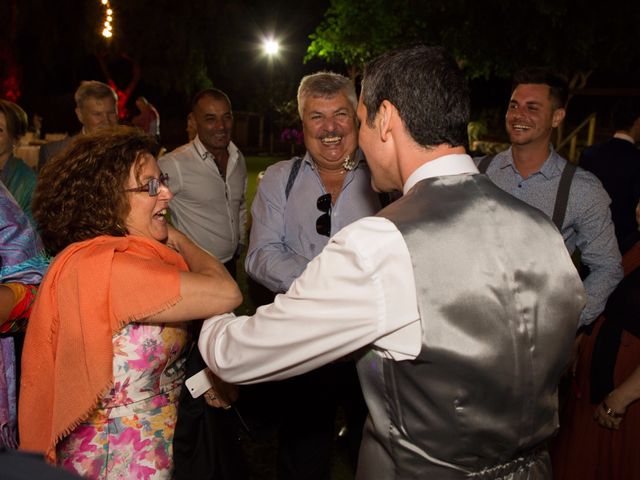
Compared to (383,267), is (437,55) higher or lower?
higher

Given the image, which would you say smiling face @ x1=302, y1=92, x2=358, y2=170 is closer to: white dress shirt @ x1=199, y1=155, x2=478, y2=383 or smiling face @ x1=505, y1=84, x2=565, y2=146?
smiling face @ x1=505, y1=84, x2=565, y2=146

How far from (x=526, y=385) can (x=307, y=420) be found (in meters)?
1.69

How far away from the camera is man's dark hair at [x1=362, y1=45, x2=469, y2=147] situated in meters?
1.58

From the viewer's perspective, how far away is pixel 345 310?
1453mm

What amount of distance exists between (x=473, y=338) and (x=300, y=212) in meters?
1.70

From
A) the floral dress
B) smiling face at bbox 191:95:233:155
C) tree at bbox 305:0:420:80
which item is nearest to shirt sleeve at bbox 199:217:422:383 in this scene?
the floral dress

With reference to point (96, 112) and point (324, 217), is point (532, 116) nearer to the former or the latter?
point (324, 217)

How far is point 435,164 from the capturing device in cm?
160

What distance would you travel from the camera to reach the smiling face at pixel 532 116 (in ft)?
10.6

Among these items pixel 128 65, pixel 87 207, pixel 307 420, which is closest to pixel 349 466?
pixel 307 420

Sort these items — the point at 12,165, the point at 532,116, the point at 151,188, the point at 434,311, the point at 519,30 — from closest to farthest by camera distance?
the point at 434,311 → the point at 151,188 → the point at 532,116 → the point at 12,165 → the point at 519,30

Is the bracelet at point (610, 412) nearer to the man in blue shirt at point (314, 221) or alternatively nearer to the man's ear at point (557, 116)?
the man in blue shirt at point (314, 221)

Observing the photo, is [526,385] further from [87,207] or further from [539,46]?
[539,46]

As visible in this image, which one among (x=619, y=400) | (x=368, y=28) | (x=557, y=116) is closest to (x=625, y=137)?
(x=557, y=116)
